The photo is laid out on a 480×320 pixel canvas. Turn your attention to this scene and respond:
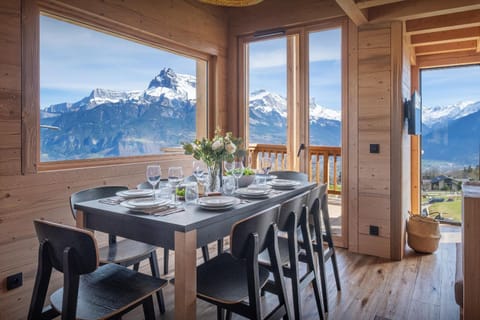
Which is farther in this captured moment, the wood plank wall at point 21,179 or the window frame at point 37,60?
the window frame at point 37,60

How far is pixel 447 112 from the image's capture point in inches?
180

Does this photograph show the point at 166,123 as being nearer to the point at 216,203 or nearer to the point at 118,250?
the point at 118,250

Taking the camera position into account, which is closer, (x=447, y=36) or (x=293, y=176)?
(x=293, y=176)

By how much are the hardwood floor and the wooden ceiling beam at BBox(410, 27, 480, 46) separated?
2357 mm

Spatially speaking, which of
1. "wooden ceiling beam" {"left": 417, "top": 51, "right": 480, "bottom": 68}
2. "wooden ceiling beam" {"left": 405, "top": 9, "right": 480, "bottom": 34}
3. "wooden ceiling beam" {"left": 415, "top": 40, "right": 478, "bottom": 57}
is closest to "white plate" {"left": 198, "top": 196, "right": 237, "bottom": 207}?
"wooden ceiling beam" {"left": 405, "top": 9, "right": 480, "bottom": 34}

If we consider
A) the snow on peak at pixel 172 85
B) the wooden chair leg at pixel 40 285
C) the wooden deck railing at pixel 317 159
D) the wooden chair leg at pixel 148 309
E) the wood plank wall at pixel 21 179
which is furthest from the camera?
the wooden deck railing at pixel 317 159

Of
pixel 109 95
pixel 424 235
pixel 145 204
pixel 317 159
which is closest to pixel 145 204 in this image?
pixel 145 204

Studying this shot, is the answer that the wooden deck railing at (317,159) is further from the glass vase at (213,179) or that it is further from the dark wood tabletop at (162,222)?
the dark wood tabletop at (162,222)

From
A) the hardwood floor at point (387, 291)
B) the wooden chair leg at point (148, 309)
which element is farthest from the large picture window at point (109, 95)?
the wooden chair leg at point (148, 309)

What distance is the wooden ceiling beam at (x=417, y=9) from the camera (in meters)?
2.97

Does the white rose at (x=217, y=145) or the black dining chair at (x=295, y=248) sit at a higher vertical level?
the white rose at (x=217, y=145)

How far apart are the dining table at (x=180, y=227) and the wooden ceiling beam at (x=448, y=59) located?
3775mm

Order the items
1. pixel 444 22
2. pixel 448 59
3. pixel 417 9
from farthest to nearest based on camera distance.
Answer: pixel 448 59
pixel 444 22
pixel 417 9

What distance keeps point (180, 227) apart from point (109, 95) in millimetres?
2147
